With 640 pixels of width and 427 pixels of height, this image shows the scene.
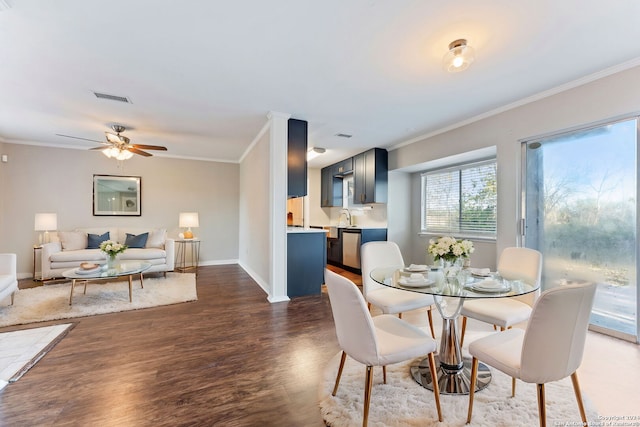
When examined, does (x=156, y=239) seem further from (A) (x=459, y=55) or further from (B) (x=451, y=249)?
(A) (x=459, y=55)

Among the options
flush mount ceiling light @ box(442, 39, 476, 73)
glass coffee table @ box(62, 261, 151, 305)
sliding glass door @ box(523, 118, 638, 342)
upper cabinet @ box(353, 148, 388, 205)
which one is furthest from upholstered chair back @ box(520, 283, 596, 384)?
upper cabinet @ box(353, 148, 388, 205)

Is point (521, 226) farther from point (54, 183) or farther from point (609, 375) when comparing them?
point (54, 183)

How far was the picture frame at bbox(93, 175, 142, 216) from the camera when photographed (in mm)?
5543

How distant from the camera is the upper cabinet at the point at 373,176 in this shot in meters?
5.34

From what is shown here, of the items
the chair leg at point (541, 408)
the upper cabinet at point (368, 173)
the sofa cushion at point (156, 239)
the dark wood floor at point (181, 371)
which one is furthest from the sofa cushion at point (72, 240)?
the chair leg at point (541, 408)

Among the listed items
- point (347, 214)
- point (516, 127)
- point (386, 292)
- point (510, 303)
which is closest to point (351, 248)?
point (347, 214)

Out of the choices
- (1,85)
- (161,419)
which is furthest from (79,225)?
(161,419)

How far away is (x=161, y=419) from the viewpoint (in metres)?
1.57

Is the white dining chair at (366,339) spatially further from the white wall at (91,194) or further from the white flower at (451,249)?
the white wall at (91,194)

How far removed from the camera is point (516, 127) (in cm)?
334

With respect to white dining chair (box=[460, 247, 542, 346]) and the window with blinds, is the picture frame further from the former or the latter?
white dining chair (box=[460, 247, 542, 346])

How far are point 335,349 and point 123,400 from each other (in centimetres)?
152

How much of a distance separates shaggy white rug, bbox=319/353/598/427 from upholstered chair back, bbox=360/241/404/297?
0.79 meters

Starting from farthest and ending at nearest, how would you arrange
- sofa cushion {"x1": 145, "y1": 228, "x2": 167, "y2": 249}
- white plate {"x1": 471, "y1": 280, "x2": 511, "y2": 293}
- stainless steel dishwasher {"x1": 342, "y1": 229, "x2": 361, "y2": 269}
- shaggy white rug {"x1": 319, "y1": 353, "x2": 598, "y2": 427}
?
stainless steel dishwasher {"x1": 342, "y1": 229, "x2": 361, "y2": 269}
sofa cushion {"x1": 145, "y1": 228, "x2": 167, "y2": 249}
white plate {"x1": 471, "y1": 280, "x2": 511, "y2": 293}
shaggy white rug {"x1": 319, "y1": 353, "x2": 598, "y2": 427}
